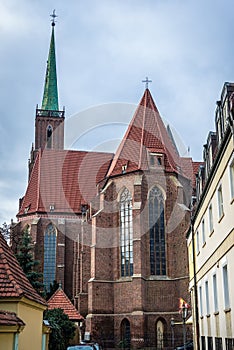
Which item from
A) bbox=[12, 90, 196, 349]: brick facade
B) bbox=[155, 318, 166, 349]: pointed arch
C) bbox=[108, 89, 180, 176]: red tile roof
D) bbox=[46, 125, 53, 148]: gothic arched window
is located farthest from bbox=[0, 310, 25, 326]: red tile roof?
bbox=[46, 125, 53, 148]: gothic arched window

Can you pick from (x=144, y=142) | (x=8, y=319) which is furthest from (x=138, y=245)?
(x=8, y=319)

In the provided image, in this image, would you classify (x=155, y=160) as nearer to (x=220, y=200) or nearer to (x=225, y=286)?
(x=220, y=200)

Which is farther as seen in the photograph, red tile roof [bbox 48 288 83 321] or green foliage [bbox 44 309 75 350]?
A: red tile roof [bbox 48 288 83 321]

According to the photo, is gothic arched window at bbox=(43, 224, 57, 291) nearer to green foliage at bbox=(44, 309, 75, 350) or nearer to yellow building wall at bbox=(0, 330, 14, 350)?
green foliage at bbox=(44, 309, 75, 350)

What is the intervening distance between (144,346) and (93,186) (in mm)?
21595

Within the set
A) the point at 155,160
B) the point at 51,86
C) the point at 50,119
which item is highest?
the point at 51,86

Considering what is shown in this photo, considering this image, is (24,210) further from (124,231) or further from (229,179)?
(229,179)

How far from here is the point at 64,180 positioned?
5294cm

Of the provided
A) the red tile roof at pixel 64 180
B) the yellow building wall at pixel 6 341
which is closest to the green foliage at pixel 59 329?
the yellow building wall at pixel 6 341

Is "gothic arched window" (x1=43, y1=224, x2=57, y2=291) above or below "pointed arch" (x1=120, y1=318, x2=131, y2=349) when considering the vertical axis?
above

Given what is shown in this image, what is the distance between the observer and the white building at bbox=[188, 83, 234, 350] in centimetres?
1320

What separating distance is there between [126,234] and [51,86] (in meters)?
34.9

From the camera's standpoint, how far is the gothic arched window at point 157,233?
3628 centimetres

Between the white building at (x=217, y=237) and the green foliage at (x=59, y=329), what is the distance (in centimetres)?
660
